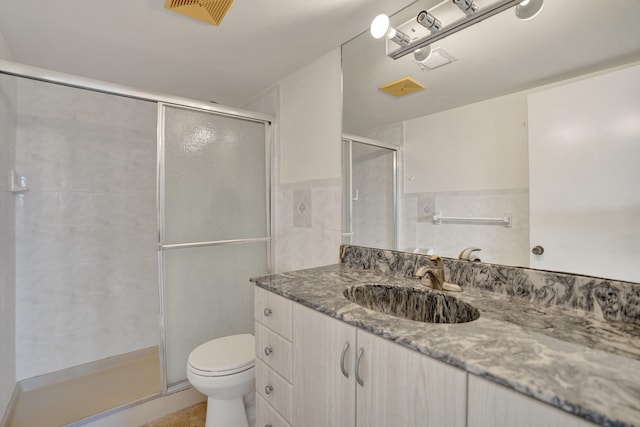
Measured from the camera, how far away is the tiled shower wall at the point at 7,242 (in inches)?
60.6

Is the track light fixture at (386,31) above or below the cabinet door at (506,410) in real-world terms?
above

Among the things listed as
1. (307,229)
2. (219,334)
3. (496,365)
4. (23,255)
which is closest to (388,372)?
(496,365)

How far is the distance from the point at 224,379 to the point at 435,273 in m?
1.13

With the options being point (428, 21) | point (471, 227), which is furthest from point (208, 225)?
point (428, 21)

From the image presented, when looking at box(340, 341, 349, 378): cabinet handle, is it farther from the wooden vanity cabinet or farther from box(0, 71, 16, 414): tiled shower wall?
box(0, 71, 16, 414): tiled shower wall

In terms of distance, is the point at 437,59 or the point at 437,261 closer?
the point at 437,261

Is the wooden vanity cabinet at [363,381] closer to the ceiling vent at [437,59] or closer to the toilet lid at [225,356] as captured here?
the toilet lid at [225,356]

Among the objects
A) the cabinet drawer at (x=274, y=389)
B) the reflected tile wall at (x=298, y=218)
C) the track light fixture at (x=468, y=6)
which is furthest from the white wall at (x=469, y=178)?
the cabinet drawer at (x=274, y=389)

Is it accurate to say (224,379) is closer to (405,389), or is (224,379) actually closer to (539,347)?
(405,389)

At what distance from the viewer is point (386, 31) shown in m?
1.31

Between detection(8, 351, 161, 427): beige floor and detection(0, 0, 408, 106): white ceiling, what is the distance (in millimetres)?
2118

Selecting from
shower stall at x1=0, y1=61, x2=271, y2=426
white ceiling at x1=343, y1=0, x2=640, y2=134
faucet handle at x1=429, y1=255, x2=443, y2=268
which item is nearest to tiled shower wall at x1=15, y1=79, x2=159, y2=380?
shower stall at x1=0, y1=61, x2=271, y2=426

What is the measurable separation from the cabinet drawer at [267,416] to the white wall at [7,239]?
1.43m

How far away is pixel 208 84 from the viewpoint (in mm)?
2158
